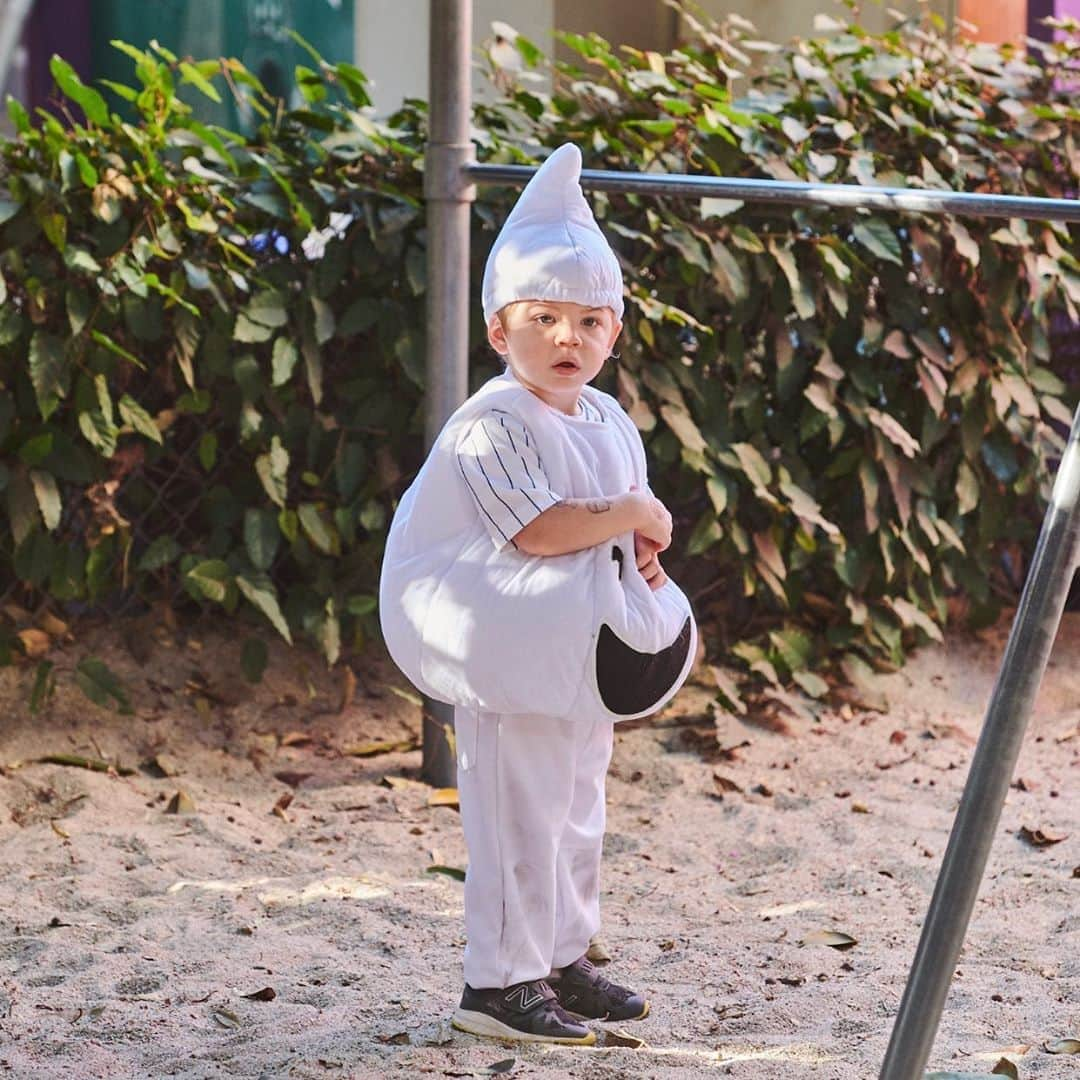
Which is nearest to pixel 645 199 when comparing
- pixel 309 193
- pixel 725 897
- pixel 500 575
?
pixel 309 193

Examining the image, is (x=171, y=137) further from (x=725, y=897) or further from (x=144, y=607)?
(x=725, y=897)

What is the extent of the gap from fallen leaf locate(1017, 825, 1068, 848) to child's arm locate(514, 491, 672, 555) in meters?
1.62

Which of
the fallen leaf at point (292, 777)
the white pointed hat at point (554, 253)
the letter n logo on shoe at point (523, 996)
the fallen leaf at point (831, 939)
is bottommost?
the fallen leaf at point (292, 777)

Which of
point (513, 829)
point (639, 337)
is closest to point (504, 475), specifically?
point (513, 829)

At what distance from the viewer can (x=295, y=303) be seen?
3.78 metres

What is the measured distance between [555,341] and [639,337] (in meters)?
1.78

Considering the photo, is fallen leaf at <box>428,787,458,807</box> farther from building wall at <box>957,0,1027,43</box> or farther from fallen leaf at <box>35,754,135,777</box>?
building wall at <box>957,0,1027,43</box>

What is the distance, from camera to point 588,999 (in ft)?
7.88

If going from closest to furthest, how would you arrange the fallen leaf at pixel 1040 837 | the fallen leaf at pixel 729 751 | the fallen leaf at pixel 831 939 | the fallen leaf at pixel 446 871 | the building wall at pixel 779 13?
the fallen leaf at pixel 831 939
the fallen leaf at pixel 446 871
the fallen leaf at pixel 1040 837
the fallen leaf at pixel 729 751
the building wall at pixel 779 13

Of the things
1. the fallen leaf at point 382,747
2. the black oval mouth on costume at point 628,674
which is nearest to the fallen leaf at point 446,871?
the fallen leaf at point 382,747

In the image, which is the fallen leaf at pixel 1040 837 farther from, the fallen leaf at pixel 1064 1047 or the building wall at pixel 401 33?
the building wall at pixel 401 33

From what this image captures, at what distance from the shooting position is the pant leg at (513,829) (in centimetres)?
224

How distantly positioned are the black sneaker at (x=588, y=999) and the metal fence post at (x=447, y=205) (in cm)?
122

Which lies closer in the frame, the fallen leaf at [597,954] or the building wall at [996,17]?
the fallen leaf at [597,954]
